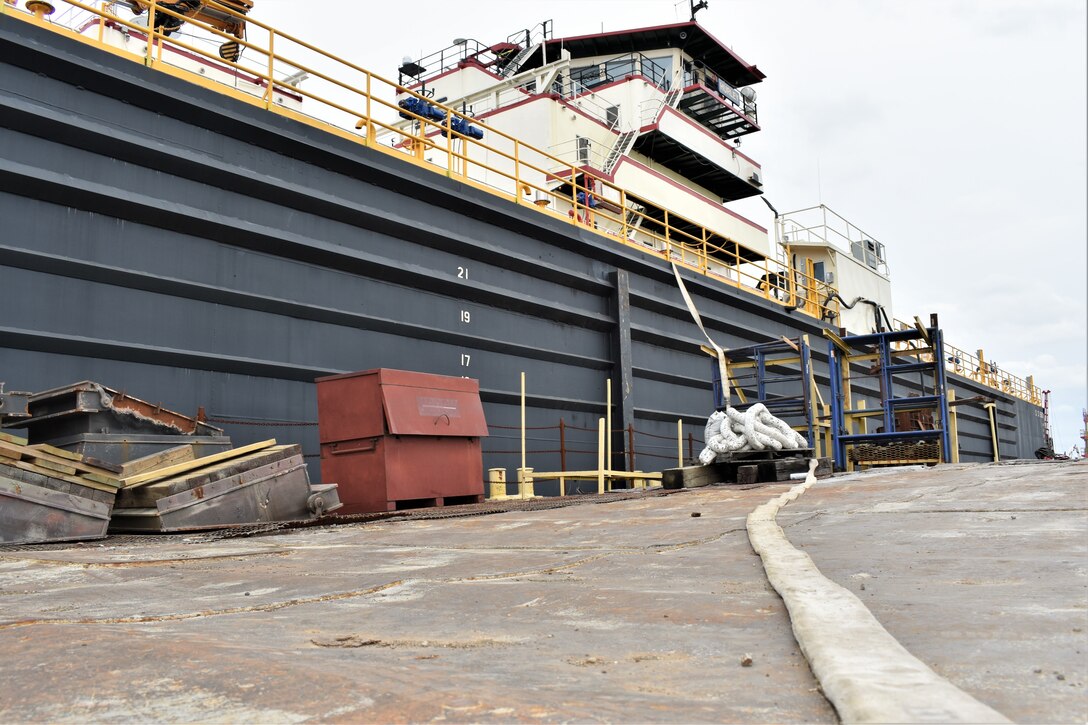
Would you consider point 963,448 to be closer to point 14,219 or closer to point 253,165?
point 253,165

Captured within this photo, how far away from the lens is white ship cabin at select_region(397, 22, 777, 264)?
17594mm

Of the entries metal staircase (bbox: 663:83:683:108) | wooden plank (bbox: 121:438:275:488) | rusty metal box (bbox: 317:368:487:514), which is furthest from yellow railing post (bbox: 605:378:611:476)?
metal staircase (bbox: 663:83:683:108)

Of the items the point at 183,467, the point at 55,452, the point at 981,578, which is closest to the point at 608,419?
the point at 183,467

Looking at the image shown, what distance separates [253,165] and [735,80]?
18.4 metres

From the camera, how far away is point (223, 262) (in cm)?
846

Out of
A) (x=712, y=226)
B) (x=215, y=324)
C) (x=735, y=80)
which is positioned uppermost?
(x=735, y=80)

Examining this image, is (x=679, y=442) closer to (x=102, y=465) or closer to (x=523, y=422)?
(x=523, y=422)

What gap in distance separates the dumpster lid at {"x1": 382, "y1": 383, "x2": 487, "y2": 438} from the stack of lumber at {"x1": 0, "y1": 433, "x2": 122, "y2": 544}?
2.60m

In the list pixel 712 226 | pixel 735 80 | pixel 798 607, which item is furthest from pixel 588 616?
pixel 735 80

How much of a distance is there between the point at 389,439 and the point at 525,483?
3.01 metres

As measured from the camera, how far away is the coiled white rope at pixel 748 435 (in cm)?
1108

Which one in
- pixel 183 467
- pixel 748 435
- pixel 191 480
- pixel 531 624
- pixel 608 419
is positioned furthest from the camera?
pixel 608 419

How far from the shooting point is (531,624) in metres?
2.36

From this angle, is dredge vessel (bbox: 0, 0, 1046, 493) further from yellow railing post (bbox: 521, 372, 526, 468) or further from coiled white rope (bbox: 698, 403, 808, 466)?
coiled white rope (bbox: 698, 403, 808, 466)
